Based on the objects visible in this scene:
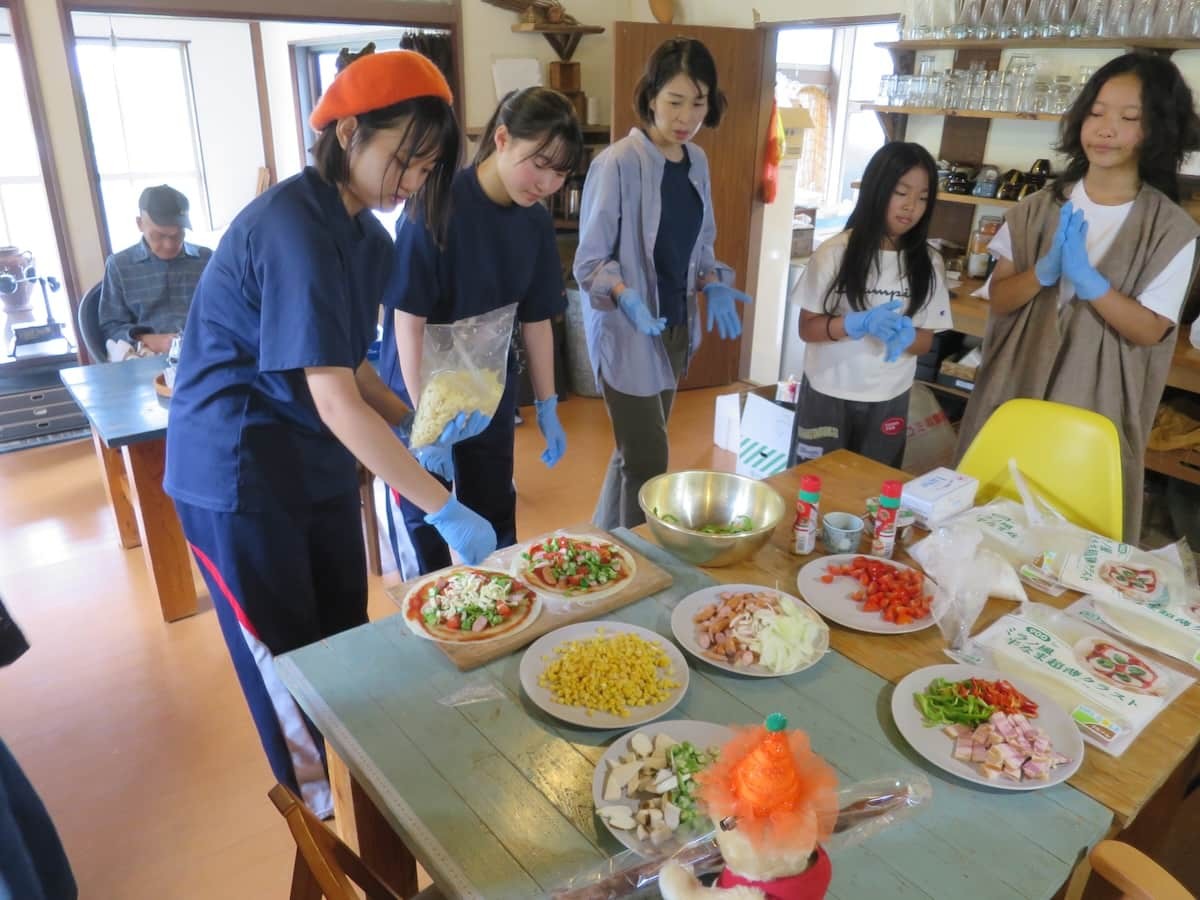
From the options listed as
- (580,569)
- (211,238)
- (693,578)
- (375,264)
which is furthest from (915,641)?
(211,238)

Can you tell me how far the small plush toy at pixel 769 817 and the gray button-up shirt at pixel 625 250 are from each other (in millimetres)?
1684

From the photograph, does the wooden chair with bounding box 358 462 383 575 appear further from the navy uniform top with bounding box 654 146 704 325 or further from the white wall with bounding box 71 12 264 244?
the white wall with bounding box 71 12 264 244

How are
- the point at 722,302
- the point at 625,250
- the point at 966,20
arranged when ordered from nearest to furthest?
the point at 625,250, the point at 722,302, the point at 966,20

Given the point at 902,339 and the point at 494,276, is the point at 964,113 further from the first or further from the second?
the point at 494,276

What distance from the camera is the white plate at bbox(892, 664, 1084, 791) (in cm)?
101

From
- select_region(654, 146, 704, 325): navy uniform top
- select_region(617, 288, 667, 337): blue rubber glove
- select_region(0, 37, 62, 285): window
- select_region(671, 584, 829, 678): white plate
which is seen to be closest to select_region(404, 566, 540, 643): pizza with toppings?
select_region(671, 584, 829, 678): white plate

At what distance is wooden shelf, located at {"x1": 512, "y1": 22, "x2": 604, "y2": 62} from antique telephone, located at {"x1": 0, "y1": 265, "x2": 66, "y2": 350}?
2665 mm

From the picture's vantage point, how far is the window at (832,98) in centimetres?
563

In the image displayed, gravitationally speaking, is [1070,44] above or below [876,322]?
above

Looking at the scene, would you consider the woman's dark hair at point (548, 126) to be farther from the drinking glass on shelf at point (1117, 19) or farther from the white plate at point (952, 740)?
the drinking glass on shelf at point (1117, 19)

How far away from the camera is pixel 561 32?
13.8 ft

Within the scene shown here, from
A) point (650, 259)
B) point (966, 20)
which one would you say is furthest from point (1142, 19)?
point (650, 259)

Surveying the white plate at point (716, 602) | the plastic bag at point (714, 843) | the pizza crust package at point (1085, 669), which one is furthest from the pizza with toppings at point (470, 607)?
the pizza crust package at point (1085, 669)

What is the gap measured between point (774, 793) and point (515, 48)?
4.32 m
